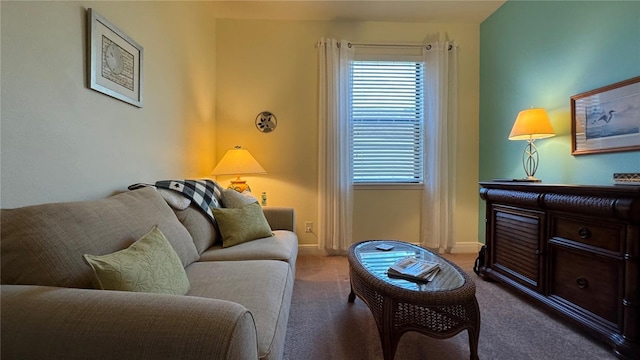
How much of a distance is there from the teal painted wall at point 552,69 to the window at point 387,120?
750 millimetres

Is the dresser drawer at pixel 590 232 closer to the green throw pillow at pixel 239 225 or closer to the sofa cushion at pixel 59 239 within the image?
the green throw pillow at pixel 239 225

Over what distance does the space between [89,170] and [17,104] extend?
0.43 metres

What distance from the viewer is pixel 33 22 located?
3.63ft

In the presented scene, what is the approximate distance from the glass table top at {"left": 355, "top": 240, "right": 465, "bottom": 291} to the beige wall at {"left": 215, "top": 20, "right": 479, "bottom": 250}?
4.22 ft

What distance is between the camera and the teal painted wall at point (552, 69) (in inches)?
72.2

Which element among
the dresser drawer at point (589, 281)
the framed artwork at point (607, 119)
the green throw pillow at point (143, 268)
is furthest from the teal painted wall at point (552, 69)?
the green throw pillow at point (143, 268)

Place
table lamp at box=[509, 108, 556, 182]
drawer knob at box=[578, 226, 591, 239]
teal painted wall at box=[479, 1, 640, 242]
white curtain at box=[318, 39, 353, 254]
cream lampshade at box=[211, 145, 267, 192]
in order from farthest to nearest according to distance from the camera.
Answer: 1. white curtain at box=[318, 39, 353, 254]
2. cream lampshade at box=[211, 145, 267, 192]
3. table lamp at box=[509, 108, 556, 182]
4. teal painted wall at box=[479, 1, 640, 242]
5. drawer knob at box=[578, 226, 591, 239]

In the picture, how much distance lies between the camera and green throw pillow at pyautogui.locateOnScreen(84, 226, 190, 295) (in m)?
0.84

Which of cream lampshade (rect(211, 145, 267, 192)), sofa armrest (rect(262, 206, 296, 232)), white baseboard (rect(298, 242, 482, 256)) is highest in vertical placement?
cream lampshade (rect(211, 145, 267, 192))

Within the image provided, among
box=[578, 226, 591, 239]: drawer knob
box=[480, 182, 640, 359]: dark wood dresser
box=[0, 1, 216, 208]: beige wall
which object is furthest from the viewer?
box=[578, 226, 591, 239]: drawer knob

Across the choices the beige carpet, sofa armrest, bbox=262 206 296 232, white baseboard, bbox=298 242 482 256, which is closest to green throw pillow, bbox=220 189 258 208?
sofa armrest, bbox=262 206 296 232

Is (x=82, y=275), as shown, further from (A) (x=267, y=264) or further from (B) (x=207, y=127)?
(B) (x=207, y=127)

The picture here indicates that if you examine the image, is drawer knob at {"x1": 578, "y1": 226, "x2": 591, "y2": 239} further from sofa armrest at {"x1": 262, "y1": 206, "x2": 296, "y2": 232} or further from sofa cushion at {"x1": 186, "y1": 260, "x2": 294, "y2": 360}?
sofa armrest at {"x1": 262, "y1": 206, "x2": 296, "y2": 232}

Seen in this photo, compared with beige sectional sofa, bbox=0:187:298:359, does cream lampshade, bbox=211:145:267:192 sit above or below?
above
